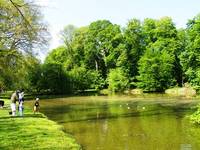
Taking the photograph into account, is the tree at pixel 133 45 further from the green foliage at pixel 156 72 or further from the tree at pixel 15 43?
the tree at pixel 15 43

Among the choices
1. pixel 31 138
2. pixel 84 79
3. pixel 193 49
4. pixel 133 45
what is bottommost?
pixel 31 138

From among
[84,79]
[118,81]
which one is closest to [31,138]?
[118,81]

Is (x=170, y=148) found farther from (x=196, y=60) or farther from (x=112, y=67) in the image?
(x=112, y=67)

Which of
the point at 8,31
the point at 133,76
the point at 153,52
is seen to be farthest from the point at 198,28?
the point at 8,31

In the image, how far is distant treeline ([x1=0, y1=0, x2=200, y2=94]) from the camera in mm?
90125

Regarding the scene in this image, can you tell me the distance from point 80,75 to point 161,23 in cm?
2460

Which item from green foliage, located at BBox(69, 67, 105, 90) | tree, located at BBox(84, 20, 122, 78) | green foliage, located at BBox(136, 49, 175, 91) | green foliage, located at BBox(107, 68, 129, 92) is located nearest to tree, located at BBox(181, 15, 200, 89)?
green foliage, located at BBox(136, 49, 175, 91)

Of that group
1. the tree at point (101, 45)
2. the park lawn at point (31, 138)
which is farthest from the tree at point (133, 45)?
the park lawn at point (31, 138)

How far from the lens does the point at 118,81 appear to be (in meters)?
96.1

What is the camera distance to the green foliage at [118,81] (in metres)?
95.9

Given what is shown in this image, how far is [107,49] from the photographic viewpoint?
108250 mm

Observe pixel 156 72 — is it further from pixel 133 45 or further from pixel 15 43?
pixel 15 43

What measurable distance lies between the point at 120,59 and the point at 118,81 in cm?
724

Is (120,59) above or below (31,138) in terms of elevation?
above
